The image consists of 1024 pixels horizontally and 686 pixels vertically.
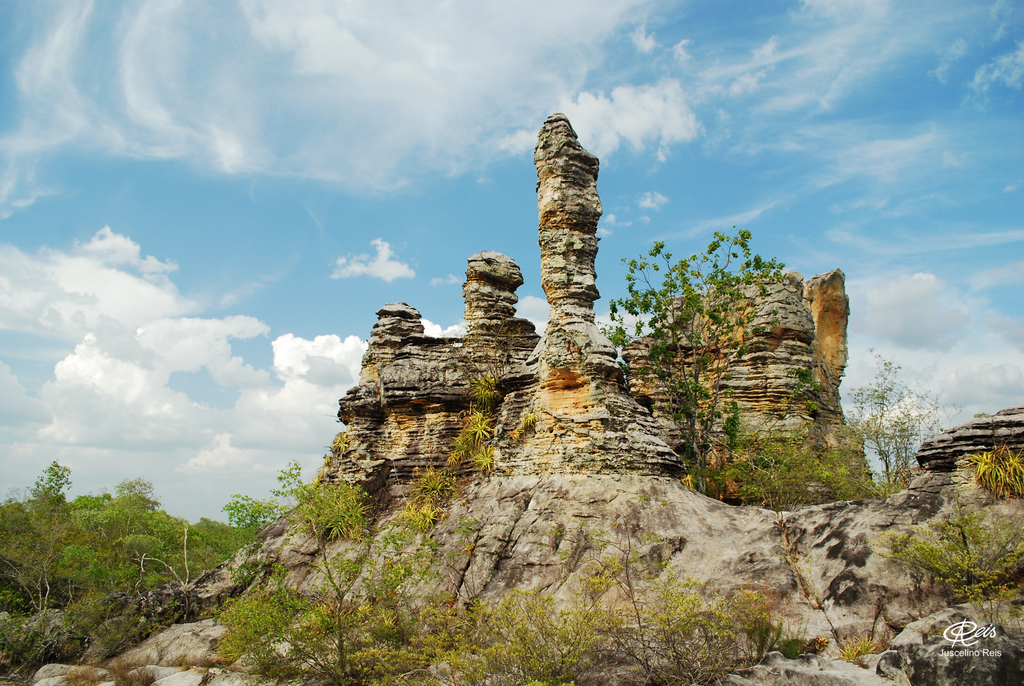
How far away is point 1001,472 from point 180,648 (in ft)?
68.2

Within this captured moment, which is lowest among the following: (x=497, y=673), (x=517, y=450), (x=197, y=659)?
(x=197, y=659)

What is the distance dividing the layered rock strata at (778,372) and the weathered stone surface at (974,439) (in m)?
9.33

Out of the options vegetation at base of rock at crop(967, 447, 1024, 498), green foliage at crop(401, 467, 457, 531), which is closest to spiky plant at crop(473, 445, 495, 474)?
green foliage at crop(401, 467, 457, 531)

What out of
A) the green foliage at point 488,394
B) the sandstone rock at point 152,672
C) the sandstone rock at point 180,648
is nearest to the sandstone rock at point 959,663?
the green foliage at point 488,394

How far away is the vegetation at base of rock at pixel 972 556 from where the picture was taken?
355 inches

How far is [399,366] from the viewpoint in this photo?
800 inches

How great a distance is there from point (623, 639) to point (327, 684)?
6.16 meters

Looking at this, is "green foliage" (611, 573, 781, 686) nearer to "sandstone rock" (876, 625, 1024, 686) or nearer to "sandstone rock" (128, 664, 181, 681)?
"sandstone rock" (876, 625, 1024, 686)

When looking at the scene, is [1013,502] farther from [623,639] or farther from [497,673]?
[497,673]

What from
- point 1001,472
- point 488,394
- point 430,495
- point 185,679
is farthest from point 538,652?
point 185,679

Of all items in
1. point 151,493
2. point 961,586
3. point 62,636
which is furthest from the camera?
point 151,493

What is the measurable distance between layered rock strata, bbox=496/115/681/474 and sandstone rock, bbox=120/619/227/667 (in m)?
10.2

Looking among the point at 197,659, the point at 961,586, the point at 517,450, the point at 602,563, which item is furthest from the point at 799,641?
the point at 197,659

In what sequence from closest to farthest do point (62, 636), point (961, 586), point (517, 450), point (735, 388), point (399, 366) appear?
point (961, 586) → point (517, 450) → point (62, 636) → point (399, 366) → point (735, 388)
